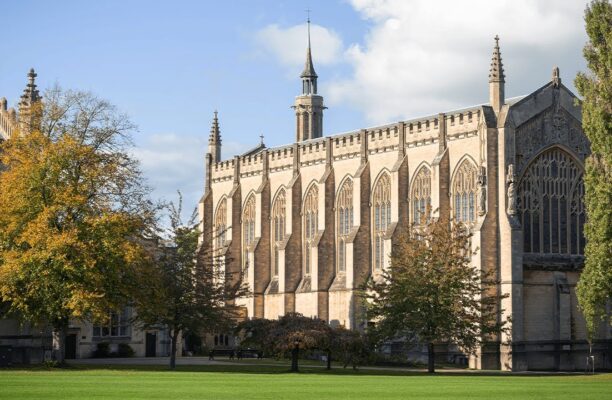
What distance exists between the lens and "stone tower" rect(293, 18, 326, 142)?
105688mm

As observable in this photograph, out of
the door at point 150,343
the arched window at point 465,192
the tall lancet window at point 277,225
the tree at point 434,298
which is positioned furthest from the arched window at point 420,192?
the door at point 150,343

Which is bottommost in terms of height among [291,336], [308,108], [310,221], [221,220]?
[291,336]

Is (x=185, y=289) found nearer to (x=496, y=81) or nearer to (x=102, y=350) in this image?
(x=102, y=350)

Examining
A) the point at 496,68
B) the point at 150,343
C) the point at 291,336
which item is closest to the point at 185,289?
the point at 291,336

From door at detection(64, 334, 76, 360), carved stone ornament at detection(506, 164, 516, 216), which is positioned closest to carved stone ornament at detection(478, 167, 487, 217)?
carved stone ornament at detection(506, 164, 516, 216)

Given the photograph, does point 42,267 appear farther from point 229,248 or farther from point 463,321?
point 229,248

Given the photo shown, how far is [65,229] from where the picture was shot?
5438 centimetres

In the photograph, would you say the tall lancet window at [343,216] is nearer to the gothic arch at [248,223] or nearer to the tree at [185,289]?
the gothic arch at [248,223]

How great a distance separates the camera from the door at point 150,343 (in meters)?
76.2

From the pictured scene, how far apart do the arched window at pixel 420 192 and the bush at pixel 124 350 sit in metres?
19.3

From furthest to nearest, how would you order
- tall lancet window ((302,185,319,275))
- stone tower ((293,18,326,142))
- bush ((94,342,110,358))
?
stone tower ((293,18,326,142))
tall lancet window ((302,185,319,275))
bush ((94,342,110,358))

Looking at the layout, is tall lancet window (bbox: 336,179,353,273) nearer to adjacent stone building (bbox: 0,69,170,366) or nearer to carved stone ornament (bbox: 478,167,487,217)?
adjacent stone building (bbox: 0,69,170,366)

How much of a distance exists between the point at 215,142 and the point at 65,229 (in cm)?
4480

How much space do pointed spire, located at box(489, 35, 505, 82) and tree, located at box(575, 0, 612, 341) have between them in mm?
15397
